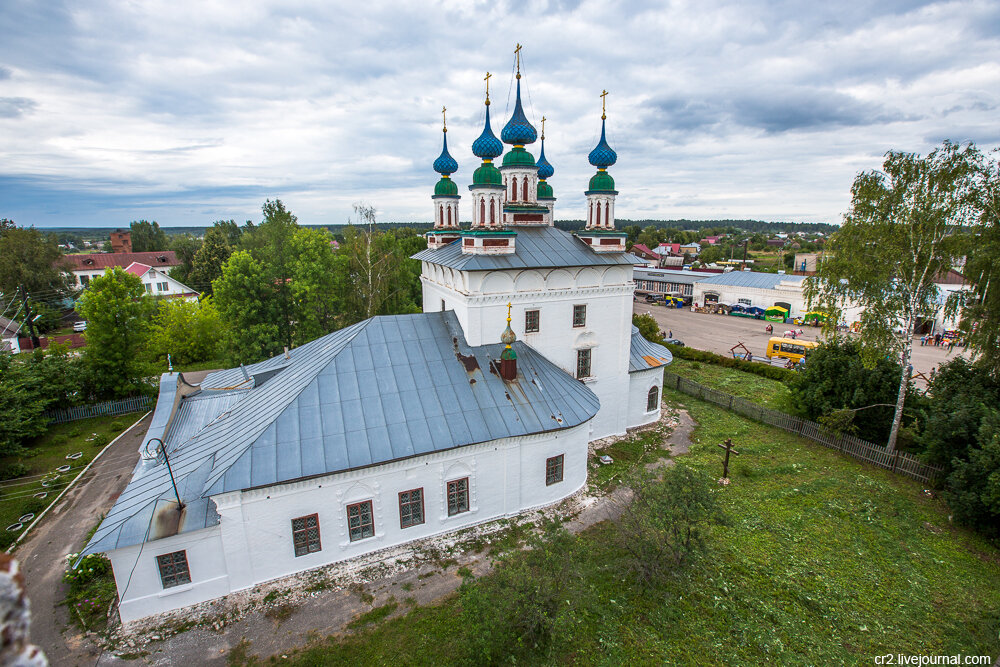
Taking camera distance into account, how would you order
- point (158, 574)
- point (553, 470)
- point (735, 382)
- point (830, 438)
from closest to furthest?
1. point (158, 574)
2. point (553, 470)
3. point (830, 438)
4. point (735, 382)

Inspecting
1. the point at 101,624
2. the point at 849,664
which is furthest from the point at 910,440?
the point at 101,624

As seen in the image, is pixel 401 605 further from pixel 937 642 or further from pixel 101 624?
pixel 937 642

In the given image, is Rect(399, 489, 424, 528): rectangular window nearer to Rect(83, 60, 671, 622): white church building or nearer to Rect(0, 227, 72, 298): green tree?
Rect(83, 60, 671, 622): white church building

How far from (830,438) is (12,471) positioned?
112 ft

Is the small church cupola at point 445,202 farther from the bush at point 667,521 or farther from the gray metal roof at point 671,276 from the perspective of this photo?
the gray metal roof at point 671,276

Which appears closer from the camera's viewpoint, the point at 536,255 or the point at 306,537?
the point at 306,537

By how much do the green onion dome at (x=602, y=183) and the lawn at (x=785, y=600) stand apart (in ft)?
42.6

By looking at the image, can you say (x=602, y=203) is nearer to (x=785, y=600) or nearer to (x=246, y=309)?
(x=785, y=600)

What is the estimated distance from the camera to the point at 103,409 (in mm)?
25062

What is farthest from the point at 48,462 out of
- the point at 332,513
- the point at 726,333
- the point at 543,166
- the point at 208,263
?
the point at 726,333

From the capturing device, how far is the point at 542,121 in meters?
22.5

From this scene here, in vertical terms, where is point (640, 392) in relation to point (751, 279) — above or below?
below

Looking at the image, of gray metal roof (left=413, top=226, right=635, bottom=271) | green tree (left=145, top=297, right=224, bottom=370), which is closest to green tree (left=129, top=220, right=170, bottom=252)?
green tree (left=145, top=297, right=224, bottom=370)

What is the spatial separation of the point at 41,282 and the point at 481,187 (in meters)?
57.8
